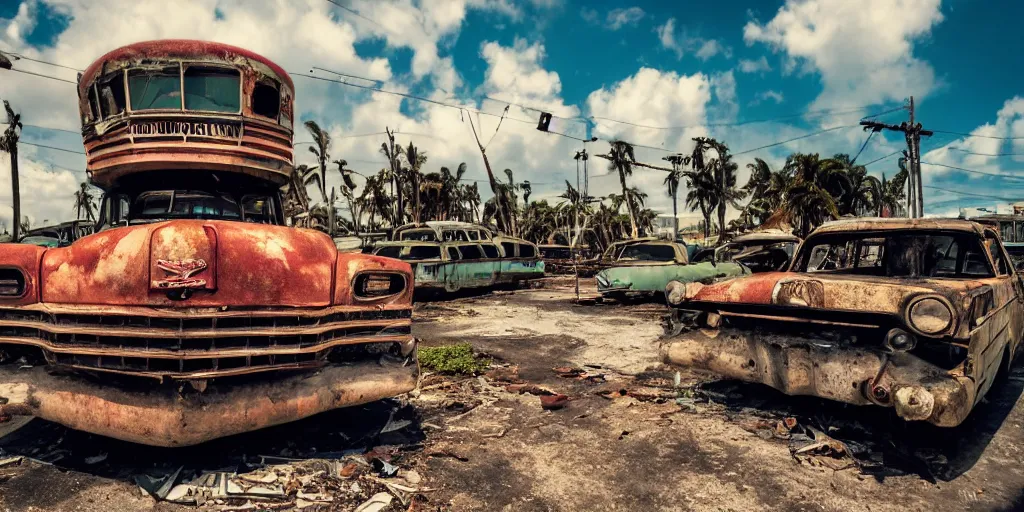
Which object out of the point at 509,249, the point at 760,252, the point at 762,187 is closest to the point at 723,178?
the point at 762,187

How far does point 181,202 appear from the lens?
176 inches

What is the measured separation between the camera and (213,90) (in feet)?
14.3

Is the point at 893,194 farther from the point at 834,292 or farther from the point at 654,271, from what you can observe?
the point at 834,292

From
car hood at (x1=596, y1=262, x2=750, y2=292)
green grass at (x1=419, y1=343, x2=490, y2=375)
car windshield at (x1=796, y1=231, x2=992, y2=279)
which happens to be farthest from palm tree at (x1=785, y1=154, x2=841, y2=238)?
green grass at (x1=419, y1=343, x2=490, y2=375)

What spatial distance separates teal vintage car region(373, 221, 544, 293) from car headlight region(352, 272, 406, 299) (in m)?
8.52

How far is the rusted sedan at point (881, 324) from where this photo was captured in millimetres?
3250

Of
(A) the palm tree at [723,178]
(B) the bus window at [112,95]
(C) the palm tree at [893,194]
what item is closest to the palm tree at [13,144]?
(B) the bus window at [112,95]

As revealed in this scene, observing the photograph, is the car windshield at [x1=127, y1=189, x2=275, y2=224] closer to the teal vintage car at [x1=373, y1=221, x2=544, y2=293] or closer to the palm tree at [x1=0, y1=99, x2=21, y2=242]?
the teal vintage car at [x1=373, y1=221, x2=544, y2=293]

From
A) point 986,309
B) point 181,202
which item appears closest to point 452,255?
point 181,202

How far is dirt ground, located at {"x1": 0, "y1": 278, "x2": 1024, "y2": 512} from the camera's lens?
2.95 metres

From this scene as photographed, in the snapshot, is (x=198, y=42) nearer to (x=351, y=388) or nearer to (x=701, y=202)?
(x=351, y=388)

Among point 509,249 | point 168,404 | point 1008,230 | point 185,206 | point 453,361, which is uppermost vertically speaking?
point 1008,230

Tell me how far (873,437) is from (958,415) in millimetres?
731

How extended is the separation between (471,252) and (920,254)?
36.4ft
